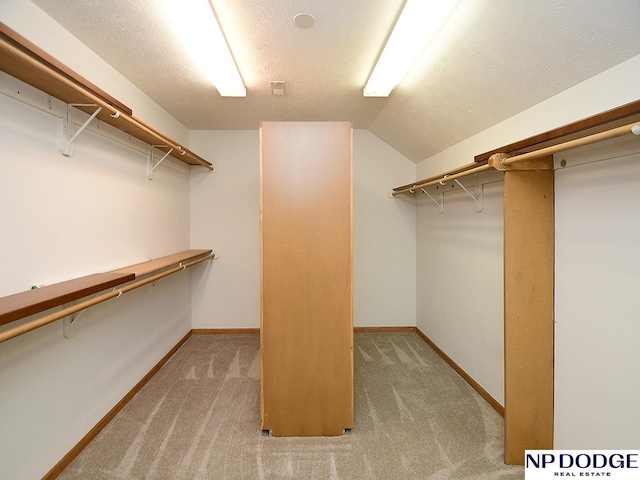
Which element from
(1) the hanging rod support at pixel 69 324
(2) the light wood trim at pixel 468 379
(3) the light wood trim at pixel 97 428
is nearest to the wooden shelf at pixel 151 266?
(1) the hanging rod support at pixel 69 324

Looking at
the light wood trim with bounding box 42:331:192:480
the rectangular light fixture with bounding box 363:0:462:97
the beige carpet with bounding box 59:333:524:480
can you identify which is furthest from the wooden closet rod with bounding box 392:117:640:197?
the light wood trim with bounding box 42:331:192:480

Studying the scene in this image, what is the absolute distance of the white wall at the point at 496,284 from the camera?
4.33ft

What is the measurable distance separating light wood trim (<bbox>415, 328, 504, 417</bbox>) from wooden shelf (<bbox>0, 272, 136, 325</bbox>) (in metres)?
2.75

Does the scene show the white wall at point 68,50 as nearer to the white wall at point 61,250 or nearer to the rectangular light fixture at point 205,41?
the white wall at point 61,250

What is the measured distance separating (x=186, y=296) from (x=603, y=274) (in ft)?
12.3

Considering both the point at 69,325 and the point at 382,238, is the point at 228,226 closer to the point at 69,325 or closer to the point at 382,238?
the point at 382,238

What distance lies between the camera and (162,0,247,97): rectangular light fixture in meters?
1.50

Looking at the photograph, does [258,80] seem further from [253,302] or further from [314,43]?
[253,302]

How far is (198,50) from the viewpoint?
1.89 meters

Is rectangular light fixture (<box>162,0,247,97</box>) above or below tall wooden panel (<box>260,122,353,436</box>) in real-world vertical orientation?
above

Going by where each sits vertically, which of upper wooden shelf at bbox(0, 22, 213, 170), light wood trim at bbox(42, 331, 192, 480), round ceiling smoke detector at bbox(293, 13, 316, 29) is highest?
round ceiling smoke detector at bbox(293, 13, 316, 29)

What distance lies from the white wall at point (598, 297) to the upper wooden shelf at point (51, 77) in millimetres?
2503

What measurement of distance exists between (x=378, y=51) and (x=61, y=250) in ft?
7.73
